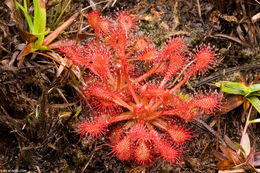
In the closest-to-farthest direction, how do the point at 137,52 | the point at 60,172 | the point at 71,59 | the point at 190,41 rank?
1. the point at 60,172
2. the point at 71,59
3. the point at 137,52
4. the point at 190,41

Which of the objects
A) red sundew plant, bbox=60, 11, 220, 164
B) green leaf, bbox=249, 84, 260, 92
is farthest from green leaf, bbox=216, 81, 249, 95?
red sundew plant, bbox=60, 11, 220, 164

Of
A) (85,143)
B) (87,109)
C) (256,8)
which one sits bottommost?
(85,143)

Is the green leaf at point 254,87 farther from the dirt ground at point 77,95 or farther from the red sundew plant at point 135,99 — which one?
the red sundew plant at point 135,99

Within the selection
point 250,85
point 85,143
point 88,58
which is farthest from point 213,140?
point 88,58

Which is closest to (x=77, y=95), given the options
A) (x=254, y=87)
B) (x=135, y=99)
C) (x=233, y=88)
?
(x=135, y=99)

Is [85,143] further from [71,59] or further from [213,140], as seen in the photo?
[213,140]

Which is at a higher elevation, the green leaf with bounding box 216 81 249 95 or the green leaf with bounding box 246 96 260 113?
the green leaf with bounding box 216 81 249 95

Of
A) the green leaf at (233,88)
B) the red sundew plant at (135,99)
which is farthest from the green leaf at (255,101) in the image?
the red sundew plant at (135,99)

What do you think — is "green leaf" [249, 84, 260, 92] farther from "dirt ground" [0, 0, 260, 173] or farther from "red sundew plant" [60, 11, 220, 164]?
"red sundew plant" [60, 11, 220, 164]
